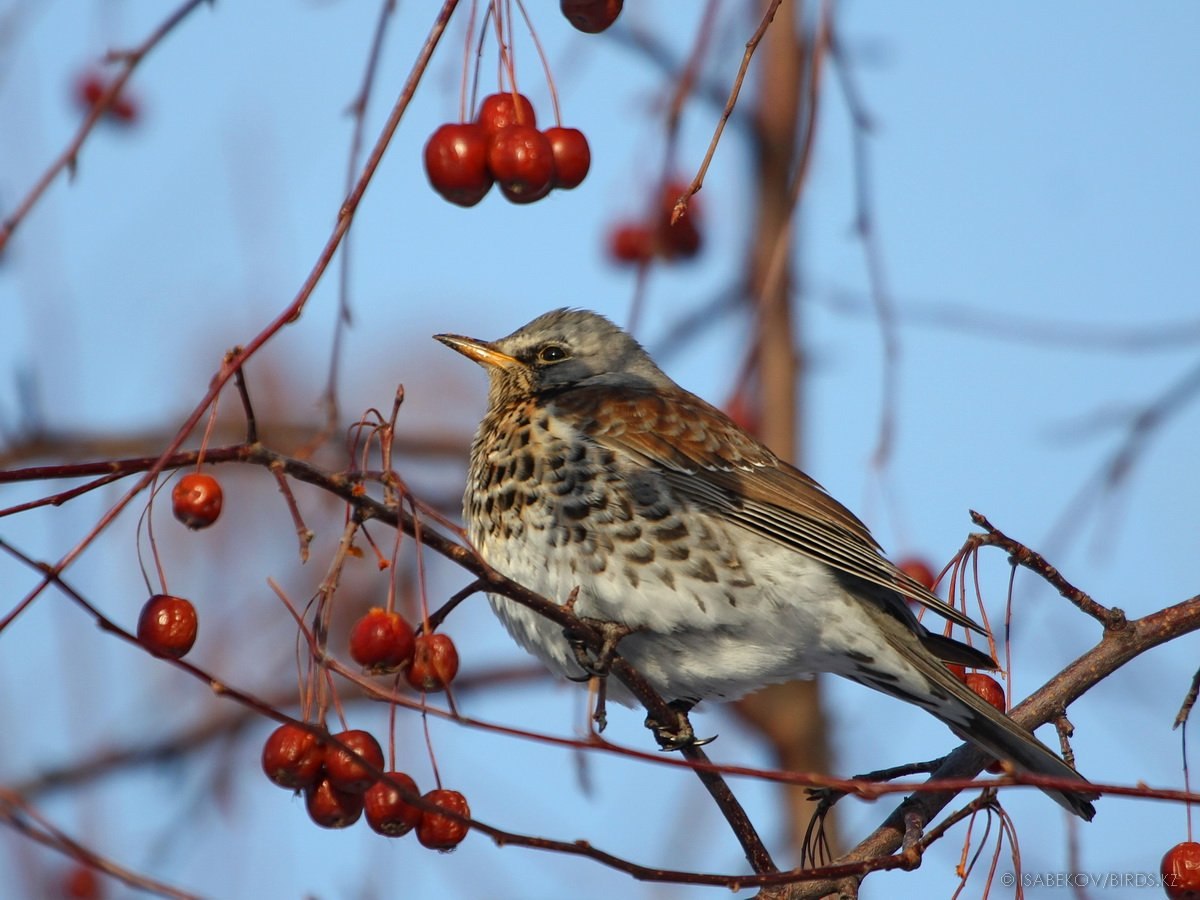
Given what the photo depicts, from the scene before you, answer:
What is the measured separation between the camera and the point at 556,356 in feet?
17.1

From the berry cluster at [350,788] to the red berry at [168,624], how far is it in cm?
27

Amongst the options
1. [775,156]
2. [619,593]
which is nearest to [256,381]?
[775,156]

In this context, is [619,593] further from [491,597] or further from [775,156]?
[775,156]

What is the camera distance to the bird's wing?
169 inches

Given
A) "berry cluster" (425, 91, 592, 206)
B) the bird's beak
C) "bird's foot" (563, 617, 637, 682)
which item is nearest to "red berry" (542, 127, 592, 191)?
"berry cluster" (425, 91, 592, 206)

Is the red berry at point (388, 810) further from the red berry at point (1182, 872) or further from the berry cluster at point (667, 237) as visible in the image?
the berry cluster at point (667, 237)

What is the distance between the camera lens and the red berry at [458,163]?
126 inches

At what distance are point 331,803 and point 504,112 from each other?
1.69 m

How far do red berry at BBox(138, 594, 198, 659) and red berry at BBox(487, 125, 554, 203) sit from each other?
4.17 feet

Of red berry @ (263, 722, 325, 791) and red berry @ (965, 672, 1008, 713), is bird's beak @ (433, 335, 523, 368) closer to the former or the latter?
red berry @ (965, 672, 1008, 713)

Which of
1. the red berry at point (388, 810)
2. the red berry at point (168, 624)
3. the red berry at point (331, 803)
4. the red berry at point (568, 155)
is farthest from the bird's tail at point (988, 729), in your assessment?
the red berry at point (168, 624)

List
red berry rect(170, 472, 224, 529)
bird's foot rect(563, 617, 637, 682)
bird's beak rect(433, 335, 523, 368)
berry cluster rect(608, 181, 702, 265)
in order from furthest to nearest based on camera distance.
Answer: berry cluster rect(608, 181, 702, 265) → bird's beak rect(433, 335, 523, 368) → bird's foot rect(563, 617, 637, 682) → red berry rect(170, 472, 224, 529)

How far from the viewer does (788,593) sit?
4238 mm

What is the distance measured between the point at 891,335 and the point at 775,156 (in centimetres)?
308
